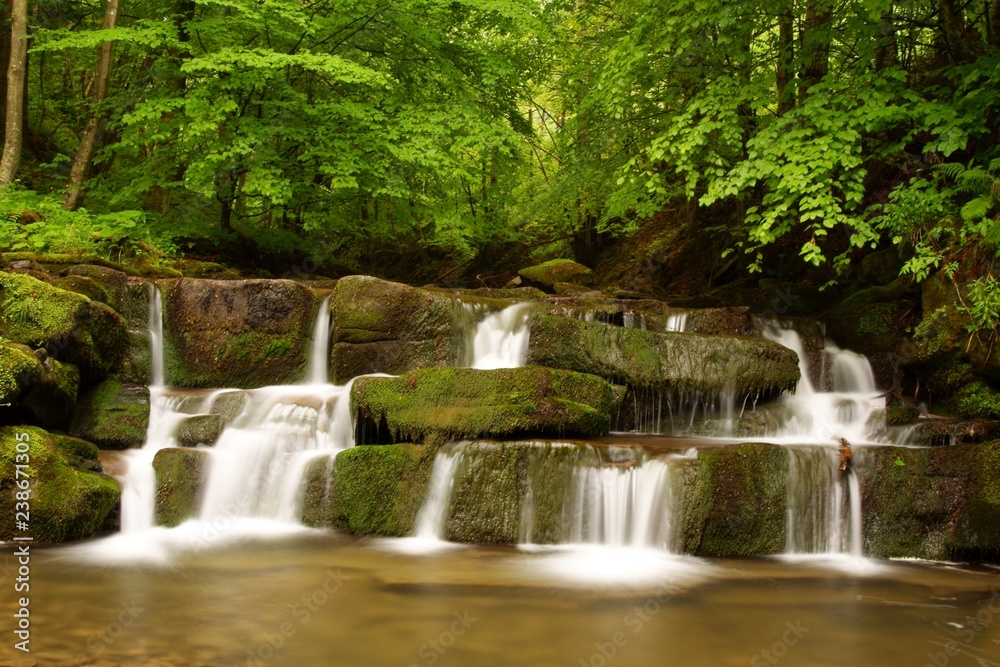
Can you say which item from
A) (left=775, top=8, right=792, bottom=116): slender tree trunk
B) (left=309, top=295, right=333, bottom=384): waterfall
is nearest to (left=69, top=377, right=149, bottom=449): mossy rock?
(left=309, top=295, right=333, bottom=384): waterfall

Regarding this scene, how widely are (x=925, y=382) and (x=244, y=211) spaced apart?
1264cm

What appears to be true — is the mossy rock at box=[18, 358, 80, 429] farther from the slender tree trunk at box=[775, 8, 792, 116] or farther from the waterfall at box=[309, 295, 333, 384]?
the slender tree trunk at box=[775, 8, 792, 116]

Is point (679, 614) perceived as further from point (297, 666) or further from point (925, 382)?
point (925, 382)

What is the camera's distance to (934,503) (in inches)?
242

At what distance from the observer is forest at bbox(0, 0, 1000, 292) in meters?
7.69

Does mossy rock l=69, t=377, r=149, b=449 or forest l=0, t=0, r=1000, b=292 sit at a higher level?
forest l=0, t=0, r=1000, b=292

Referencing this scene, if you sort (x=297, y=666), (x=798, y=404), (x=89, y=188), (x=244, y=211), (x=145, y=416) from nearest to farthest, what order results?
(x=297, y=666) → (x=145, y=416) → (x=798, y=404) → (x=89, y=188) → (x=244, y=211)

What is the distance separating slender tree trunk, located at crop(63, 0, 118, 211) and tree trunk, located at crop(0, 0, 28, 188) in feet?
3.00

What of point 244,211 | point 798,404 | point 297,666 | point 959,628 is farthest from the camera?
point 244,211

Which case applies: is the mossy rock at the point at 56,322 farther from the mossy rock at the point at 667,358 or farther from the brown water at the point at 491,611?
the mossy rock at the point at 667,358

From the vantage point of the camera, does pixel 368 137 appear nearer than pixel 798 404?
No

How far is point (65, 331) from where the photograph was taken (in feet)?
23.1

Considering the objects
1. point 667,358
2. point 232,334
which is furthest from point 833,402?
point 232,334

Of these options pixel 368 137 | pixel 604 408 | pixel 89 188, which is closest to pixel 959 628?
pixel 604 408
